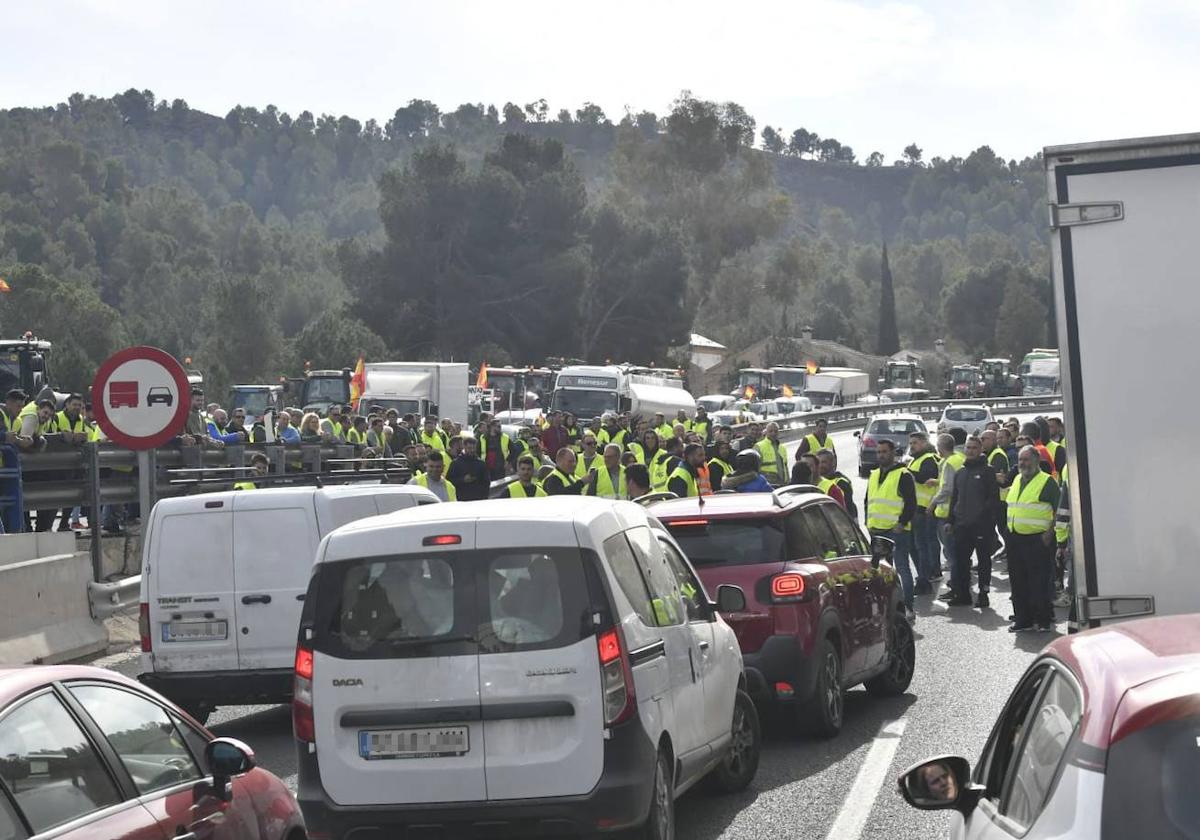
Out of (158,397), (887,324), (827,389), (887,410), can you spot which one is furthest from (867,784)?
(887,324)

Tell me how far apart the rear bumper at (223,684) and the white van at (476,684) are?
4.51 meters

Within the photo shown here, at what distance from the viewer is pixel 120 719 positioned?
5.41m

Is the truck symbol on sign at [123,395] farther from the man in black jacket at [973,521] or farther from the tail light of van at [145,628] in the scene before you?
the man in black jacket at [973,521]

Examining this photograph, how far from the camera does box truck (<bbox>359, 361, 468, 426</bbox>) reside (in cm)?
4294

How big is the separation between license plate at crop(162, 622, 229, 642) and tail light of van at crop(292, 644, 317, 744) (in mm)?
4633

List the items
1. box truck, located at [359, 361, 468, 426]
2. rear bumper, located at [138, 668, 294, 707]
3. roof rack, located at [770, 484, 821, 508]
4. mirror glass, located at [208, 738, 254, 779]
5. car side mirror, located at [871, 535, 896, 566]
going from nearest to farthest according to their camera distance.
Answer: mirror glass, located at [208, 738, 254, 779]
roof rack, located at [770, 484, 821, 508]
rear bumper, located at [138, 668, 294, 707]
car side mirror, located at [871, 535, 896, 566]
box truck, located at [359, 361, 468, 426]

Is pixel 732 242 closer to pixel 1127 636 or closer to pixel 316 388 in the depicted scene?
pixel 316 388

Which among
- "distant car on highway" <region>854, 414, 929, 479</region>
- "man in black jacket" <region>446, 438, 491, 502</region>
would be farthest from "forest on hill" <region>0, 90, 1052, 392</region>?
"man in black jacket" <region>446, 438, 491, 502</region>

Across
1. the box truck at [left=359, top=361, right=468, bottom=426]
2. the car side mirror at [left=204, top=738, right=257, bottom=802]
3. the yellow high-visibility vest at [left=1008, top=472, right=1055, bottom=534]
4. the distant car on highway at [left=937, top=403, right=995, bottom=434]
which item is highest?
the box truck at [left=359, top=361, right=468, bottom=426]

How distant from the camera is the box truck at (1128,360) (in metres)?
8.30

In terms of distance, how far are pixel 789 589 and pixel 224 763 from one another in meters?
6.41

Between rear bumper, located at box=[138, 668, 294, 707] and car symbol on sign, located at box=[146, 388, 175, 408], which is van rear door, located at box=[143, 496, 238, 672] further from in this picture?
car symbol on sign, located at box=[146, 388, 175, 408]

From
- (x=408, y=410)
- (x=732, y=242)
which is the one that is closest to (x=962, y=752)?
(x=408, y=410)

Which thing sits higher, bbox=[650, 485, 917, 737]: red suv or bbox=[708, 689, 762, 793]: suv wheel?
bbox=[650, 485, 917, 737]: red suv
